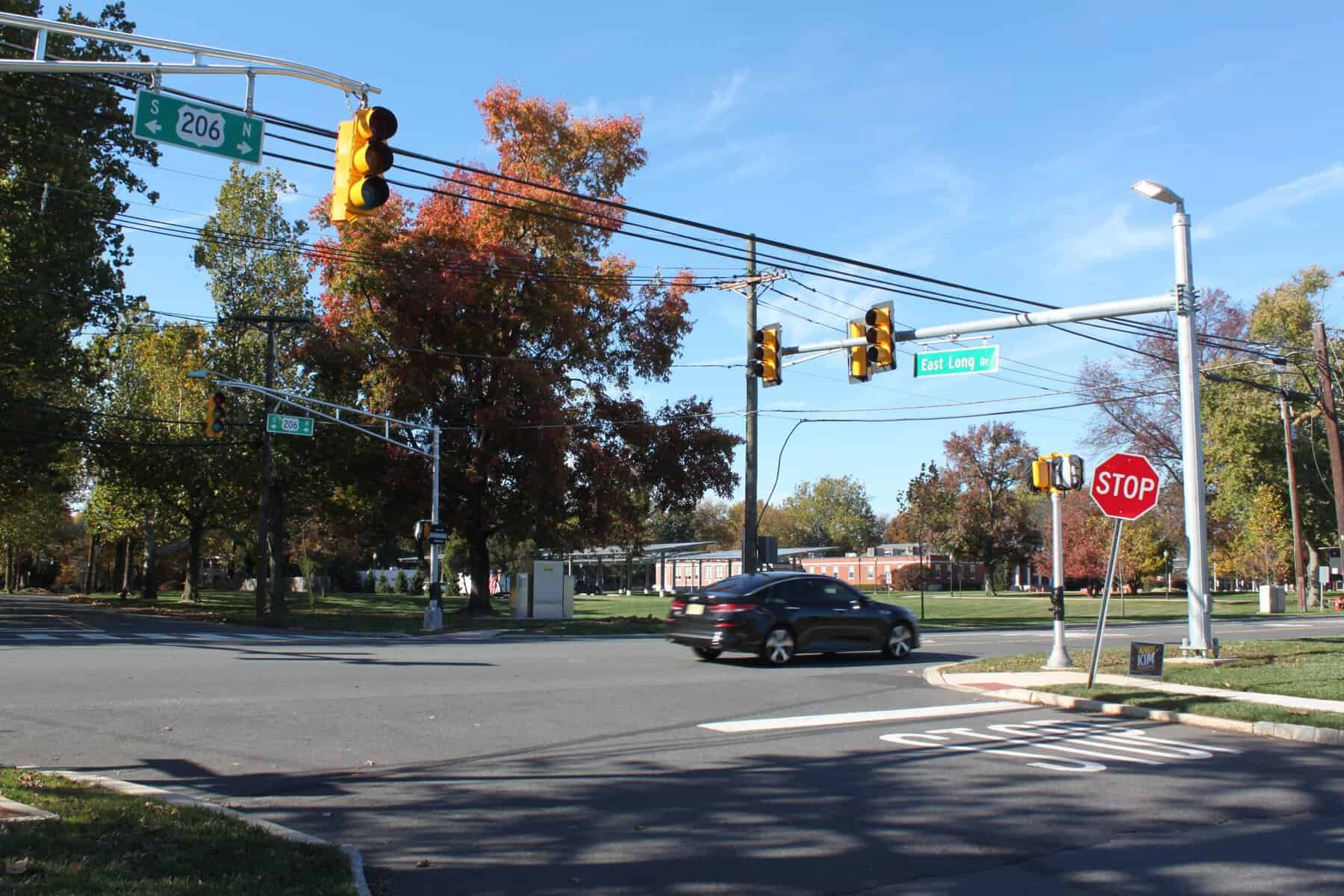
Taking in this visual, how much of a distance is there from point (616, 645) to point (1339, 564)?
3198cm

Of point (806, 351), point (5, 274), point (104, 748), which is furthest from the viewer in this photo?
point (5, 274)

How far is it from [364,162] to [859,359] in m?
10.4

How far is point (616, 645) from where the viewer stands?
909 inches

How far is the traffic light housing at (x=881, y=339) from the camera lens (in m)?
17.6

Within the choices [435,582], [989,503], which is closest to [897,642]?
[435,582]

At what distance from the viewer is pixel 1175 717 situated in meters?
11.8

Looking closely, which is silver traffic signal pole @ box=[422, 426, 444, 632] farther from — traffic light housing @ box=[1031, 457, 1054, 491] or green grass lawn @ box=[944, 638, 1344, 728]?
traffic light housing @ box=[1031, 457, 1054, 491]

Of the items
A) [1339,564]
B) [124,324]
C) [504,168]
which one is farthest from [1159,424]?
[124,324]

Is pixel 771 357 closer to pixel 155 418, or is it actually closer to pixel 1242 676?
pixel 1242 676

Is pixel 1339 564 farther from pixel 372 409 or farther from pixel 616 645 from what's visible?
pixel 372 409

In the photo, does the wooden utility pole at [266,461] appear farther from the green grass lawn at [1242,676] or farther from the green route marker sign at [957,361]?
the green grass lawn at [1242,676]

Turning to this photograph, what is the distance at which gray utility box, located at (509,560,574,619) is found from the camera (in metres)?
35.3

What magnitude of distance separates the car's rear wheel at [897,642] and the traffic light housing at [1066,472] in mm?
4547

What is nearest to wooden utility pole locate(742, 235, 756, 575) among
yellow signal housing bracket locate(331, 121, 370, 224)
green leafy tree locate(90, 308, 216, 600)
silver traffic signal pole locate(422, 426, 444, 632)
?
silver traffic signal pole locate(422, 426, 444, 632)
